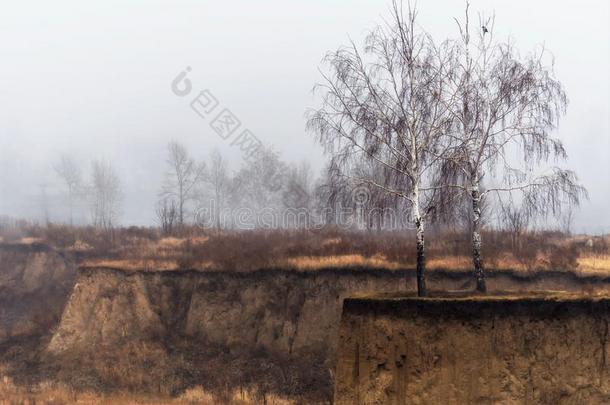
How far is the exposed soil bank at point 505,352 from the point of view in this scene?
40.9 ft

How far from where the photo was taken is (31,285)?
120ft

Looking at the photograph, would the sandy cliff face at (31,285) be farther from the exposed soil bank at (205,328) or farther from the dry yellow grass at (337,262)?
the dry yellow grass at (337,262)

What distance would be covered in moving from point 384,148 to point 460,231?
16.0 metres

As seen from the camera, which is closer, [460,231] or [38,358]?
[38,358]

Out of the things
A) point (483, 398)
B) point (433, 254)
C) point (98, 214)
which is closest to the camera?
point (483, 398)

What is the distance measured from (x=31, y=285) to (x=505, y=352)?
115 feet

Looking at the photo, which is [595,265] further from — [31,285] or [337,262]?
[31,285]

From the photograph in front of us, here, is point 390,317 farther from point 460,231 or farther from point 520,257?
point 460,231

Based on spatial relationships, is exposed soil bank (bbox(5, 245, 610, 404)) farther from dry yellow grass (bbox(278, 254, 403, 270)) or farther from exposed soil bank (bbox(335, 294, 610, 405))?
exposed soil bank (bbox(335, 294, 610, 405))

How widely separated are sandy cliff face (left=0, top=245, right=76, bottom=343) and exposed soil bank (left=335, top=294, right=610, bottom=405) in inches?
938

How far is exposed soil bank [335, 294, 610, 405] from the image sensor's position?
40.9 ft

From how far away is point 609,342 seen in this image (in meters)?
12.6

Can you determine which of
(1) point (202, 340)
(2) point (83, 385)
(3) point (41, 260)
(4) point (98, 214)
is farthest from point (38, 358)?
(4) point (98, 214)

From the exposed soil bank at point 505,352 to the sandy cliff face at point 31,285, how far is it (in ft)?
78.2
